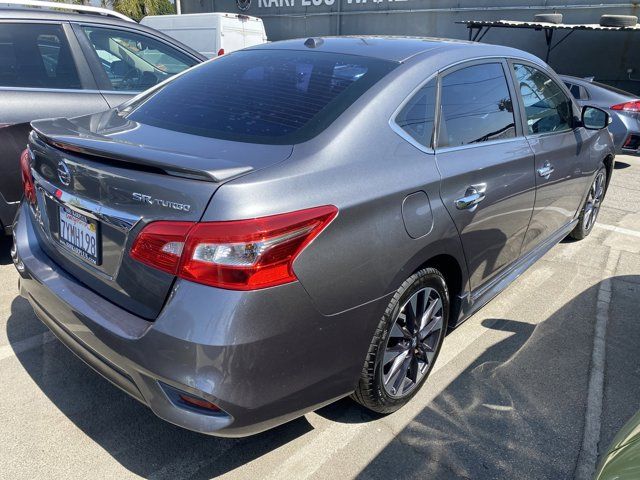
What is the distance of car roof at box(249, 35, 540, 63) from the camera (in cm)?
275

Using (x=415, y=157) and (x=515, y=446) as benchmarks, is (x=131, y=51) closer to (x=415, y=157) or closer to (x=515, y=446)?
(x=415, y=157)

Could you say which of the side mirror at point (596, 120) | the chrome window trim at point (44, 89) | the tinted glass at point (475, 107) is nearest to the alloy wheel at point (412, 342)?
the tinted glass at point (475, 107)

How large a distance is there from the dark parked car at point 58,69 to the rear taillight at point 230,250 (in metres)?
2.38

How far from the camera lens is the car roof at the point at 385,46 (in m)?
2.75

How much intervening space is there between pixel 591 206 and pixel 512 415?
121 inches

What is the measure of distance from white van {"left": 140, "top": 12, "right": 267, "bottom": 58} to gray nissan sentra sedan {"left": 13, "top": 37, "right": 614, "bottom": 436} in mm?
9496

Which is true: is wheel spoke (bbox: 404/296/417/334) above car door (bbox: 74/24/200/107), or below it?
below

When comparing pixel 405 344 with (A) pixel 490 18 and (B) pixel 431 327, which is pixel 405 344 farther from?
(A) pixel 490 18

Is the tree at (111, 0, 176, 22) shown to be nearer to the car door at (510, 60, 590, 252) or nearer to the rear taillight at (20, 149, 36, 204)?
the car door at (510, 60, 590, 252)

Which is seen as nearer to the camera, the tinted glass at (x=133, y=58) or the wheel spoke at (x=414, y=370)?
the wheel spoke at (x=414, y=370)

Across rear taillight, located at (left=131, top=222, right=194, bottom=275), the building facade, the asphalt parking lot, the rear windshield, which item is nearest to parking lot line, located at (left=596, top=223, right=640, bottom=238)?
the asphalt parking lot

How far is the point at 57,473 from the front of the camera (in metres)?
2.21

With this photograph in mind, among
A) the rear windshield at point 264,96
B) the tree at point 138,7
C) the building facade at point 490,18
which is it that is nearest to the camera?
the rear windshield at point 264,96

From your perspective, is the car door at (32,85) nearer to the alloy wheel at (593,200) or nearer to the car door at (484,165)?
the car door at (484,165)
